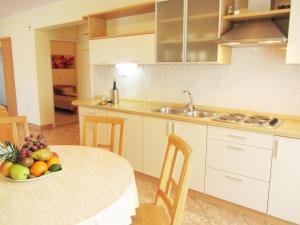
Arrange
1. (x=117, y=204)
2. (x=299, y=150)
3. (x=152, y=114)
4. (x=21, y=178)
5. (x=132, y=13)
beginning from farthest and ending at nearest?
(x=132, y=13), (x=152, y=114), (x=299, y=150), (x=21, y=178), (x=117, y=204)

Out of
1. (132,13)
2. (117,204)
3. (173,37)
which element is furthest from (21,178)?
(132,13)

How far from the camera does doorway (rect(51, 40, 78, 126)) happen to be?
7188mm

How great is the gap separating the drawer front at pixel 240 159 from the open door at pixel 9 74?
5.46 m

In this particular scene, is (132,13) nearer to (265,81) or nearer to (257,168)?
(265,81)

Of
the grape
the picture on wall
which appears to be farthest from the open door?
the grape

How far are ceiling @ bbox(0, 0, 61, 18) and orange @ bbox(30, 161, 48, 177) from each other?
4.01 meters

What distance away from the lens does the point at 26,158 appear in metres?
1.27

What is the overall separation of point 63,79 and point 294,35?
7477 millimetres

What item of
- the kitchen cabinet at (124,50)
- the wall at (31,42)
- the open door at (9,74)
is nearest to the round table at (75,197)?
the kitchen cabinet at (124,50)

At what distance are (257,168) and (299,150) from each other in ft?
1.24

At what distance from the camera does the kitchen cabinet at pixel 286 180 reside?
1.99 metres

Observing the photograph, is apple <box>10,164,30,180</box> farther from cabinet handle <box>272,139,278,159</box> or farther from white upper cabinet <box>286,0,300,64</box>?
white upper cabinet <box>286,0,300,64</box>

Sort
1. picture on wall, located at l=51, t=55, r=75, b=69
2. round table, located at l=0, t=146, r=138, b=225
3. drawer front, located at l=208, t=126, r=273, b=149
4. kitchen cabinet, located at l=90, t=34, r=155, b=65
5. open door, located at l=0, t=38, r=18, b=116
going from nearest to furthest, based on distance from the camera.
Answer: round table, located at l=0, t=146, r=138, b=225, drawer front, located at l=208, t=126, r=273, b=149, kitchen cabinet, located at l=90, t=34, r=155, b=65, open door, located at l=0, t=38, r=18, b=116, picture on wall, located at l=51, t=55, r=75, b=69

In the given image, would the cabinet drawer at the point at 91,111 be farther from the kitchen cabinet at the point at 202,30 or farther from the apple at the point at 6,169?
the apple at the point at 6,169
